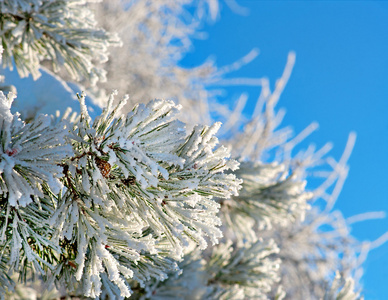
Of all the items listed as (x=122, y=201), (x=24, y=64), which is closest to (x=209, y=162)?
(x=122, y=201)

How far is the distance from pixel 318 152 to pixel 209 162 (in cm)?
627

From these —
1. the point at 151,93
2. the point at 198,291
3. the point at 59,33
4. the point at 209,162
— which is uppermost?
the point at 151,93

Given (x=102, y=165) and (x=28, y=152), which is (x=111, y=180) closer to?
(x=102, y=165)

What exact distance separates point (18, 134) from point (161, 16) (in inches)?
274

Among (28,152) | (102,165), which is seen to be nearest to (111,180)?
(102,165)

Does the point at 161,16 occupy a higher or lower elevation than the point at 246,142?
higher

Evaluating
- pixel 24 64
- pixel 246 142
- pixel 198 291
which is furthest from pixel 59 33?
pixel 246 142

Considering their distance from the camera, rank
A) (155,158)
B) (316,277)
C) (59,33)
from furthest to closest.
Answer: (316,277) → (59,33) → (155,158)

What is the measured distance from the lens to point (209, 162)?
927mm

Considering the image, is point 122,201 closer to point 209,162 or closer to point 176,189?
point 176,189

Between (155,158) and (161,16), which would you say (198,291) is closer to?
(155,158)

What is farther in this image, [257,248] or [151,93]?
[151,93]

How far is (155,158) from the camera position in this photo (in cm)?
82

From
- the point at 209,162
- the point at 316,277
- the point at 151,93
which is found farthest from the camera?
the point at 316,277
